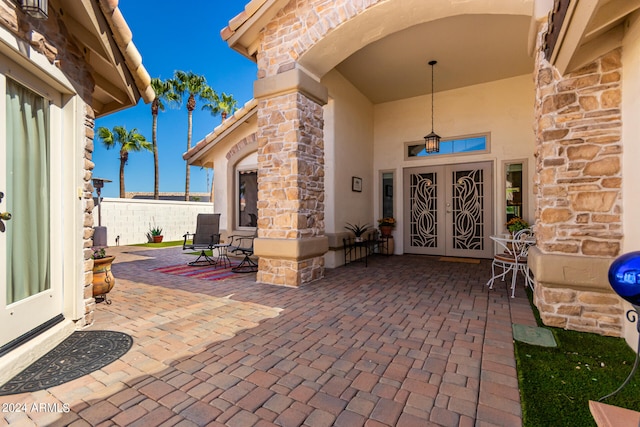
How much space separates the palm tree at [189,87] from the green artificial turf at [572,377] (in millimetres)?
17113

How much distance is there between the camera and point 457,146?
23.7 feet

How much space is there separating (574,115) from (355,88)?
4.91 meters

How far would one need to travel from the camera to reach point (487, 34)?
5.01 metres

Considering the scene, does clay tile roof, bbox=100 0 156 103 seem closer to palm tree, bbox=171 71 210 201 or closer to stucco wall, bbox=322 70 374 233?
stucco wall, bbox=322 70 374 233

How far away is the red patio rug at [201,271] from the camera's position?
5465 mm

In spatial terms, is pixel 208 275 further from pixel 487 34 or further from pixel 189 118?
pixel 189 118

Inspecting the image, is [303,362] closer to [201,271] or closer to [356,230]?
[201,271]

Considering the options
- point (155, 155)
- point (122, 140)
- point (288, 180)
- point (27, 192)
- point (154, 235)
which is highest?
point (122, 140)

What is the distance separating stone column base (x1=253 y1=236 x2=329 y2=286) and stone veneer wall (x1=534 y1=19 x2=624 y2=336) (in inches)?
115

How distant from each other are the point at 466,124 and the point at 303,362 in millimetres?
6747

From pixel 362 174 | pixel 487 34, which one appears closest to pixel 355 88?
pixel 362 174

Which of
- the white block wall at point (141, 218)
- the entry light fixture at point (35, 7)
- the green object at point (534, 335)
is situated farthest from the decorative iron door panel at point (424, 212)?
the white block wall at point (141, 218)

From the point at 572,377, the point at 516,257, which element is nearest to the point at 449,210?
the point at 516,257

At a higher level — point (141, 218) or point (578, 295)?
point (141, 218)
